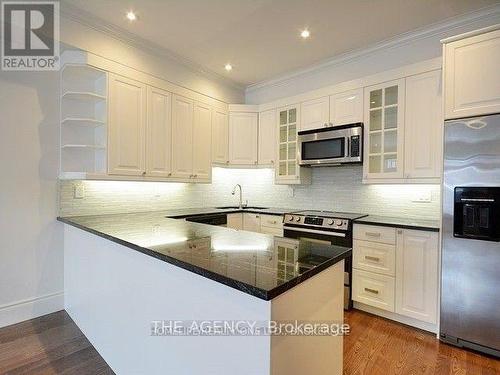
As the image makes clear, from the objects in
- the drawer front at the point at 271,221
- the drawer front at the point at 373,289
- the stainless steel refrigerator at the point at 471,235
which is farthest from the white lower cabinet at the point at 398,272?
the drawer front at the point at 271,221

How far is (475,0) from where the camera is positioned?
2277 mm

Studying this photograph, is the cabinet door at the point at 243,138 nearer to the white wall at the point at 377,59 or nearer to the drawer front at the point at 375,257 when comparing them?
the white wall at the point at 377,59

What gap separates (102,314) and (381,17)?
3.40m

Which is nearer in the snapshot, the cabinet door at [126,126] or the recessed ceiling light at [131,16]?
the recessed ceiling light at [131,16]

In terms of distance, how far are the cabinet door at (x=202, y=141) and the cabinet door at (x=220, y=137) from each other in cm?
8

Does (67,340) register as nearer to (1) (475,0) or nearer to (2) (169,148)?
(2) (169,148)

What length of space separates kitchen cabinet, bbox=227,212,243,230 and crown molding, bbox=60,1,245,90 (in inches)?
76.6

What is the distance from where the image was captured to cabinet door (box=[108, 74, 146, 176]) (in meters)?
2.69

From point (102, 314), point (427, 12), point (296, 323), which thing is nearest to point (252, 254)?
point (296, 323)

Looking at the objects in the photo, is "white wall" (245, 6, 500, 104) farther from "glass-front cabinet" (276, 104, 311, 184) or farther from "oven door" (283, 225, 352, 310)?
"oven door" (283, 225, 352, 310)

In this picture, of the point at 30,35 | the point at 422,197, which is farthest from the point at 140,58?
the point at 422,197

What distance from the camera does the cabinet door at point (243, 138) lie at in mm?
3967

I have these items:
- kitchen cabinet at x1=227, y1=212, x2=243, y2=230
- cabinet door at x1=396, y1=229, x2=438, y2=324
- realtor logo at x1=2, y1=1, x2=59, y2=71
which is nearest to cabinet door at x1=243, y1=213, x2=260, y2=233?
kitchen cabinet at x1=227, y1=212, x2=243, y2=230

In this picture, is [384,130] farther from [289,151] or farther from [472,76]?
[289,151]
